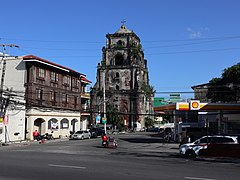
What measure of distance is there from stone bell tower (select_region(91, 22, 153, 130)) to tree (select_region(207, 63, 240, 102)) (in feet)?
112

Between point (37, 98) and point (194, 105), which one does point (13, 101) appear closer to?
point (37, 98)

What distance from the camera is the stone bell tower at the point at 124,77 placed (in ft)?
304

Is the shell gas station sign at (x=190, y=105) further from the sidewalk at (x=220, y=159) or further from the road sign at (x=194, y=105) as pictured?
the sidewalk at (x=220, y=159)

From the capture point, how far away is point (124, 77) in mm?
94250

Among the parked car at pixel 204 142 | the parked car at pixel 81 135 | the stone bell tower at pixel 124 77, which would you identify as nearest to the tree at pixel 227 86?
the parked car at pixel 81 135

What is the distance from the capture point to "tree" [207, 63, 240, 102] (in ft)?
170

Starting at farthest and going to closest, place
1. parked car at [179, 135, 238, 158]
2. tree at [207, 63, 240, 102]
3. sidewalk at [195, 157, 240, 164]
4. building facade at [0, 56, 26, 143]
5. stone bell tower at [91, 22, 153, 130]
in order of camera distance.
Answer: stone bell tower at [91, 22, 153, 130]
tree at [207, 63, 240, 102]
building facade at [0, 56, 26, 143]
parked car at [179, 135, 238, 158]
sidewalk at [195, 157, 240, 164]

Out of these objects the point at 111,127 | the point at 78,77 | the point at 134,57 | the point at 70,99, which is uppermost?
the point at 134,57

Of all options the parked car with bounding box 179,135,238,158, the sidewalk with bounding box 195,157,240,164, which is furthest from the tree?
the sidewalk with bounding box 195,157,240,164

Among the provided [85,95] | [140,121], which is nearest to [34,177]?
[85,95]

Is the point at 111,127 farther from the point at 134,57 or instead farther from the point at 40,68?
the point at 40,68

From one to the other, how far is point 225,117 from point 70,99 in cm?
2398

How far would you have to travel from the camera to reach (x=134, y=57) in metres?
93.3

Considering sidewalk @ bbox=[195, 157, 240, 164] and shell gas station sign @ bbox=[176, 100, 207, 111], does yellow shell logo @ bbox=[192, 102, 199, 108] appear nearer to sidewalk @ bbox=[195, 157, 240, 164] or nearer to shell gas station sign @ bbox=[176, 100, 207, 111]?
shell gas station sign @ bbox=[176, 100, 207, 111]
